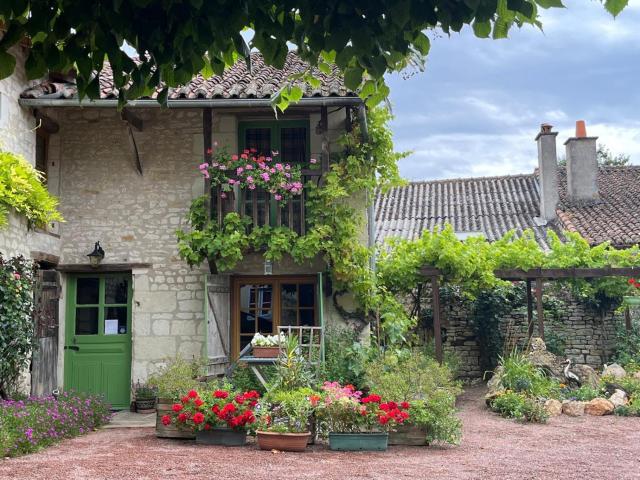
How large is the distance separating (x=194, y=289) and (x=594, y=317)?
8.57 metres

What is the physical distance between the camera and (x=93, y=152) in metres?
10.8

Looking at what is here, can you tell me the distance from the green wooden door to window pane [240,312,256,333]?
5.64 feet

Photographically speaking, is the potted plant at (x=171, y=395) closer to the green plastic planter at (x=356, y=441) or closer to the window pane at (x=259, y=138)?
the green plastic planter at (x=356, y=441)

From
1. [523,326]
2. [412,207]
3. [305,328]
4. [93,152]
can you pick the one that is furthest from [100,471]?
[412,207]

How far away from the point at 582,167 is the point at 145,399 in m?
12.9

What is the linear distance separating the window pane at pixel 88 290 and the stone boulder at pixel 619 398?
7955 millimetres

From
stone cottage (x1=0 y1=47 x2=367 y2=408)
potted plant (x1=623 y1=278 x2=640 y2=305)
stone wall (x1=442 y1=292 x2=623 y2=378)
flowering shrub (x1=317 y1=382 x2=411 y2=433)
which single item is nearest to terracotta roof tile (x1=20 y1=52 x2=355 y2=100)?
stone cottage (x1=0 y1=47 x2=367 y2=408)

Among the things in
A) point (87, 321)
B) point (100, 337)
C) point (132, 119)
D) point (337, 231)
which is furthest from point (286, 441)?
point (132, 119)

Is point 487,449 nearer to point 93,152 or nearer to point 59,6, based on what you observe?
point 59,6

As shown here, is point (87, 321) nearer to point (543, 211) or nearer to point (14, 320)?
point (14, 320)

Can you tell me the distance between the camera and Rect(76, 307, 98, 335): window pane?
35.1ft

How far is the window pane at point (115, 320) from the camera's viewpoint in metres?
10.7

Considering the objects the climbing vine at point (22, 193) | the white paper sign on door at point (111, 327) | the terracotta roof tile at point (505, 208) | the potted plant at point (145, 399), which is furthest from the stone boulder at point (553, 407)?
the climbing vine at point (22, 193)

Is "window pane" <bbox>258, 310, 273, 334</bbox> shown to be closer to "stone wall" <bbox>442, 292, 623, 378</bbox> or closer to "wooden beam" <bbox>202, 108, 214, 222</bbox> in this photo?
"wooden beam" <bbox>202, 108, 214, 222</bbox>
